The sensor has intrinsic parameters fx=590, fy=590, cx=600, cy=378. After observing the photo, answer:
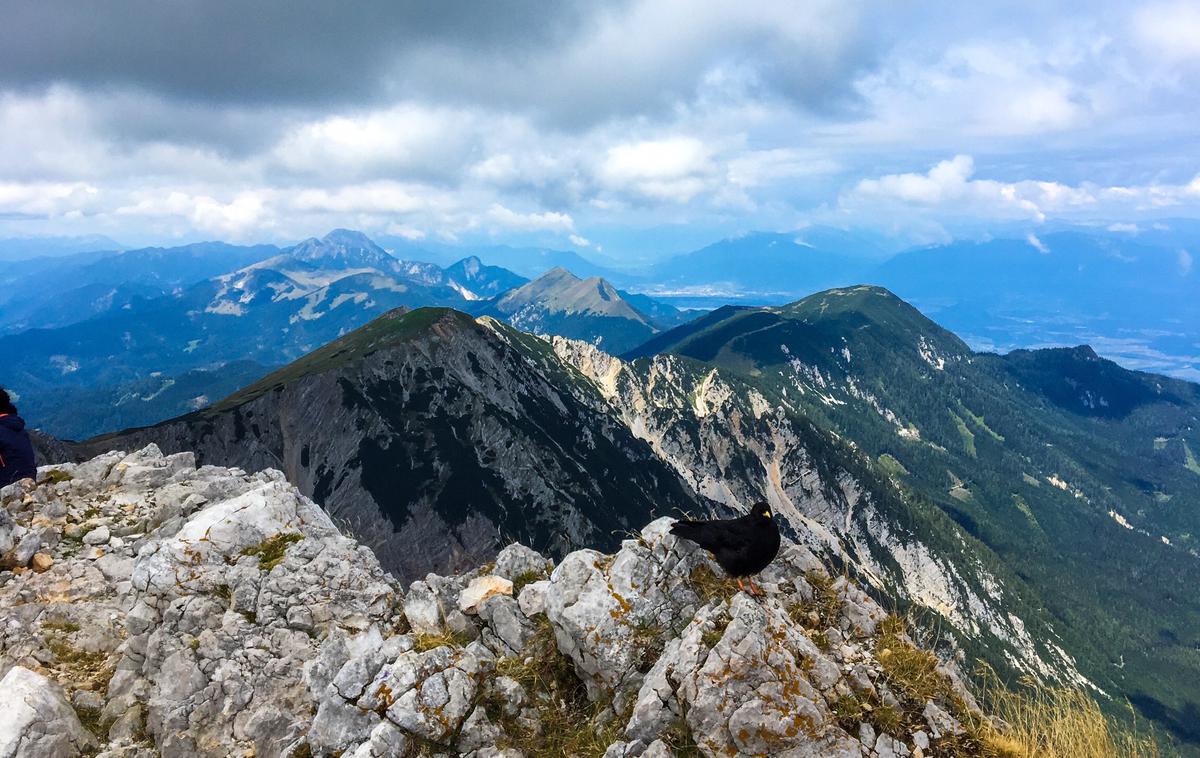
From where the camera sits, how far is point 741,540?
41.0 feet

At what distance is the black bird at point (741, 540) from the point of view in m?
12.3

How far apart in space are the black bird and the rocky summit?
54 centimetres

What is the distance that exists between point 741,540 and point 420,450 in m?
134

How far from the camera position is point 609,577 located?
1360 cm

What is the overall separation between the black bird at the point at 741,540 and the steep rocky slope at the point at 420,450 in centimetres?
9980

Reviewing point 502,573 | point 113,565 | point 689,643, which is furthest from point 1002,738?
point 113,565

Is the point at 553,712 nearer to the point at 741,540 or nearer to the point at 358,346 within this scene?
the point at 741,540

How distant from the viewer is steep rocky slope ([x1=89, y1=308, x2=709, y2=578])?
123625 millimetres

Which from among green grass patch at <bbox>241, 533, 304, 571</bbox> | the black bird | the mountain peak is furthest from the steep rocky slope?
the black bird

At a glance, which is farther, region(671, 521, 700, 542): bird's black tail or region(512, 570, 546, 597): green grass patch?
region(512, 570, 546, 597): green grass patch

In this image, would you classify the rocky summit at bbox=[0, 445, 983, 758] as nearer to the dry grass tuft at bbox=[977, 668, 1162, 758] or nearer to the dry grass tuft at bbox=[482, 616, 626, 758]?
the dry grass tuft at bbox=[482, 616, 626, 758]

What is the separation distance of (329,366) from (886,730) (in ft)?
536

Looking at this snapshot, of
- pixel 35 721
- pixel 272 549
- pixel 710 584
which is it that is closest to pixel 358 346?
pixel 272 549

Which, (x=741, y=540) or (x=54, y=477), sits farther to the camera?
(x=54, y=477)
